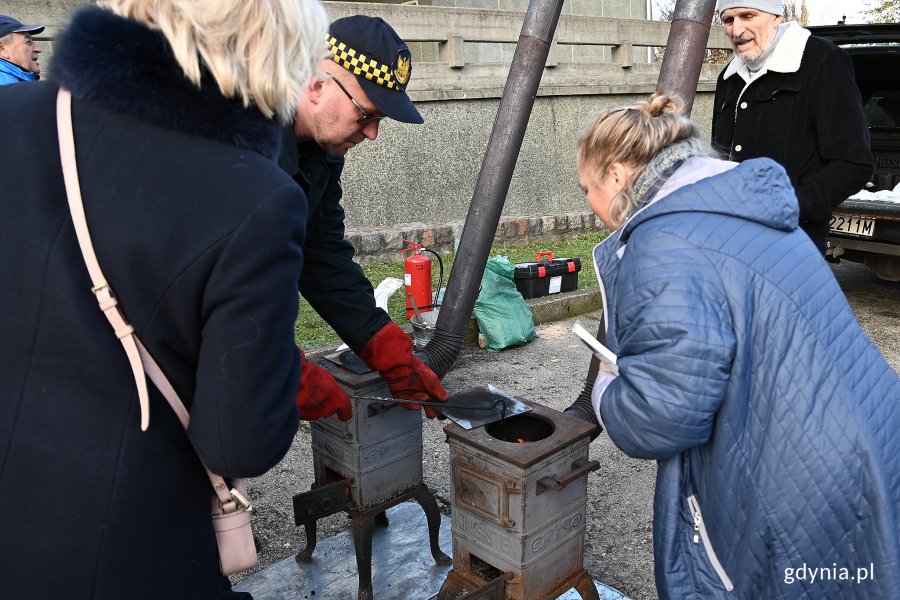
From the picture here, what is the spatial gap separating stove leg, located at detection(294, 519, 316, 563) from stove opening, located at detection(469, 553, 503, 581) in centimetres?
70

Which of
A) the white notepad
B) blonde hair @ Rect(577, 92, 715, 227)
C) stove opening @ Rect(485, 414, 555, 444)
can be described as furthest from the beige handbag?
stove opening @ Rect(485, 414, 555, 444)

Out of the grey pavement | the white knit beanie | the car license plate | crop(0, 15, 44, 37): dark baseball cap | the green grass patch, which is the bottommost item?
the grey pavement

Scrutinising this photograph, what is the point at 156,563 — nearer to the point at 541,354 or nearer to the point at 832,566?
the point at 832,566

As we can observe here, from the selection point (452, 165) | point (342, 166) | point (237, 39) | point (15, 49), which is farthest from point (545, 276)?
point (237, 39)

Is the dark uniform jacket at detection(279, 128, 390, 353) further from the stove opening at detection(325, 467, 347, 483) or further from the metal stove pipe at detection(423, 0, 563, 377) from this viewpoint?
the metal stove pipe at detection(423, 0, 563, 377)

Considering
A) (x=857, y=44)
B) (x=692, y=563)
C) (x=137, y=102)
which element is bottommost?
(x=692, y=563)

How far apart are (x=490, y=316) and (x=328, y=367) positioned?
8.40 ft

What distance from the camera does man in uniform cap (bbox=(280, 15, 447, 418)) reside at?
2195 mm

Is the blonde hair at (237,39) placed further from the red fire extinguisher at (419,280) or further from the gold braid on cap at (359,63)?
the red fire extinguisher at (419,280)

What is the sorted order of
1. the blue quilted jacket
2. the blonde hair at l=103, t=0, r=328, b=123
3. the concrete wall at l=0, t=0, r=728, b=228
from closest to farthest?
the blonde hair at l=103, t=0, r=328, b=123, the blue quilted jacket, the concrete wall at l=0, t=0, r=728, b=228

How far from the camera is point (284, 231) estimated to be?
43.8 inches

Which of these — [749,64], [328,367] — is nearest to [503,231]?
[749,64]

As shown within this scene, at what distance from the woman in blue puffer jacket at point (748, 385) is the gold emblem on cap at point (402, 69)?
83cm

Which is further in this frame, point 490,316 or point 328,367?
point 490,316
